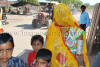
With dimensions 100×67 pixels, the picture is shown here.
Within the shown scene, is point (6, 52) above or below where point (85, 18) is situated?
above

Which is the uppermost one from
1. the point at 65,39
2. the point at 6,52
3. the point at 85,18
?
the point at 6,52

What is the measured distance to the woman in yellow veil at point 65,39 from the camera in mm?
2600

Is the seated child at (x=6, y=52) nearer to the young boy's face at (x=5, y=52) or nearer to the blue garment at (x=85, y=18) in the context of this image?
the young boy's face at (x=5, y=52)

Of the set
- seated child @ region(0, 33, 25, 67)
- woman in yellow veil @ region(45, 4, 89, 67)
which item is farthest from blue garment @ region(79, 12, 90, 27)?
seated child @ region(0, 33, 25, 67)

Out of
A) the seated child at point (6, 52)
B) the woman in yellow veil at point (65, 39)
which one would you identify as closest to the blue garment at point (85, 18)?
the woman in yellow veil at point (65, 39)

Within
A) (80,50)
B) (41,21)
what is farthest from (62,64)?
(41,21)

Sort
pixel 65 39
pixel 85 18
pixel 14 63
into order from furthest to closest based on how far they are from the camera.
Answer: pixel 85 18 → pixel 65 39 → pixel 14 63

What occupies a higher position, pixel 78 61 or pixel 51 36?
pixel 51 36

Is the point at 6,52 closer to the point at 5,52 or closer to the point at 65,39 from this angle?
the point at 5,52

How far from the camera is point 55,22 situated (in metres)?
2.82

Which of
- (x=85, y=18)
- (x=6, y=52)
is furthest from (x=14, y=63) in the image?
(x=85, y=18)

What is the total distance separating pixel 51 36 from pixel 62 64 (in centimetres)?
51

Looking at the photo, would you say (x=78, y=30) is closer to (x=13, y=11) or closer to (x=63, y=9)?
(x=63, y=9)

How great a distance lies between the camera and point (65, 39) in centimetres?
269
